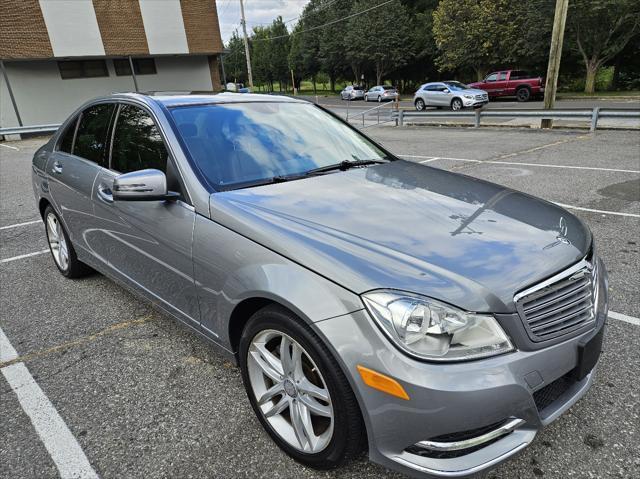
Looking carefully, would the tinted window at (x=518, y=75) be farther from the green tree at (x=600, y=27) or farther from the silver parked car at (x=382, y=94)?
the silver parked car at (x=382, y=94)

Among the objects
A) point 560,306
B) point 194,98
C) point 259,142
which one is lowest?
point 560,306

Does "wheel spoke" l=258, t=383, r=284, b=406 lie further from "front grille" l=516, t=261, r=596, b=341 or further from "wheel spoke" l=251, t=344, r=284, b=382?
"front grille" l=516, t=261, r=596, b=341

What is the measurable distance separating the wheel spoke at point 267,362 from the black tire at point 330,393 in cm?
12

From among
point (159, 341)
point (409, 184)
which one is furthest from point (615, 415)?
point (159, 341)

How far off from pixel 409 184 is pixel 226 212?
3.69 feet

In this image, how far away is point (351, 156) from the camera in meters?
3.14

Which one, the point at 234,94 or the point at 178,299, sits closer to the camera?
the point at 178,299

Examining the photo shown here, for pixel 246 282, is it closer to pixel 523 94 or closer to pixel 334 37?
pixel 523 94

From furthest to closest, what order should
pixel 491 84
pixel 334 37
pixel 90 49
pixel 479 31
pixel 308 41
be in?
pixel 308 41 < pixel 334 37 < pixel 479 31 < pixel 491 84 < pixel 90 49

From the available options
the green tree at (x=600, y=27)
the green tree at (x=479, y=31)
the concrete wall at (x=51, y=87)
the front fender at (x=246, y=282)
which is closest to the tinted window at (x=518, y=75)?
the green tree at (x=600, y=27)

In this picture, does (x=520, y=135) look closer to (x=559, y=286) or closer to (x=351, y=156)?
(x=351, y=156)

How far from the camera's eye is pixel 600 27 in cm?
2688

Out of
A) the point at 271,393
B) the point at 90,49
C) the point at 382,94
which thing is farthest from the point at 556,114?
the point at 382,94

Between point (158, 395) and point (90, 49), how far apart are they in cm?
2719
